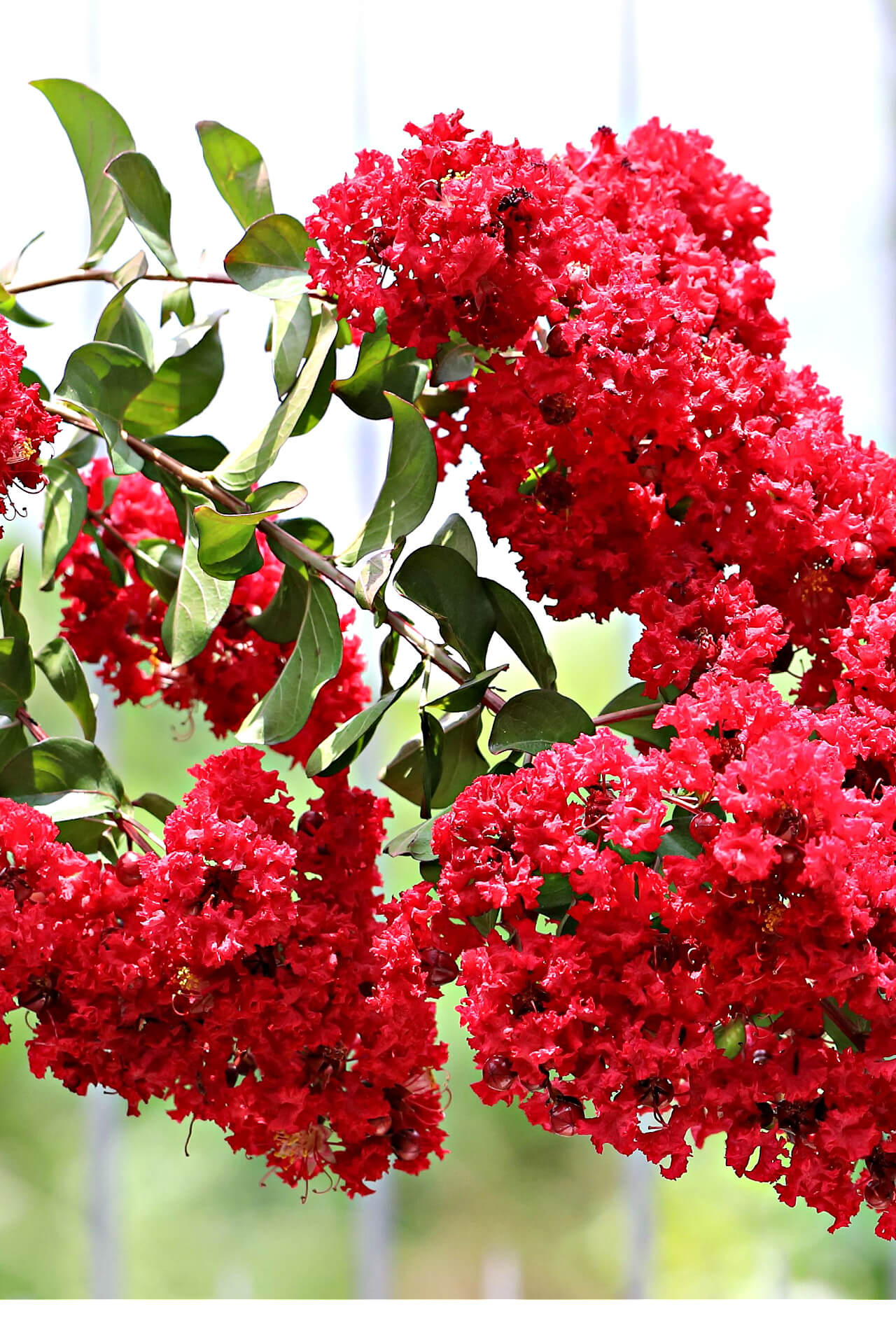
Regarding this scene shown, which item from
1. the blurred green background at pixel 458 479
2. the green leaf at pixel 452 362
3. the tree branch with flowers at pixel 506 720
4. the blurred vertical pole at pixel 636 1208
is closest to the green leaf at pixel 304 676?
the tree branch with flowers at pixel 506 720

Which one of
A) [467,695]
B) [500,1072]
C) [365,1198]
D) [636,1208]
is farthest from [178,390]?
→ [636,1208]

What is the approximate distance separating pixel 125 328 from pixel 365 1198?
8.03 feet

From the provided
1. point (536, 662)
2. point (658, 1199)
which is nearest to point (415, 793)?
point (536, 662)

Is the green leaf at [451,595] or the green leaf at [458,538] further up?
the green leaf at [458,538]

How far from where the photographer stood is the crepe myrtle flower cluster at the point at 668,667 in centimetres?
38

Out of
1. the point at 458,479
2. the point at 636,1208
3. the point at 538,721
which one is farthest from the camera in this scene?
the point at 636,1208

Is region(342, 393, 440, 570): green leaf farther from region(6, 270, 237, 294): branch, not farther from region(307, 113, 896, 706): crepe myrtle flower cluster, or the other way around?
region(6, 270, 237, 294): branch

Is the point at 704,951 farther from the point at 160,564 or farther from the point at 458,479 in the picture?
the point at 458,479

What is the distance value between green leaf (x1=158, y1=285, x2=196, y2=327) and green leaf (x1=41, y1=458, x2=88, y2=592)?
0.32 feet

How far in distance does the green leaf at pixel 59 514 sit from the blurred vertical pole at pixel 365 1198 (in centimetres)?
178

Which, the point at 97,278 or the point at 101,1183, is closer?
the point at 97,278

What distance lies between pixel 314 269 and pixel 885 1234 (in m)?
0.42

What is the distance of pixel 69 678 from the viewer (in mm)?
607

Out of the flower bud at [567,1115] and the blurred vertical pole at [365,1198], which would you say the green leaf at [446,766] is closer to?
Answer: the flower bud at [567,1115]
